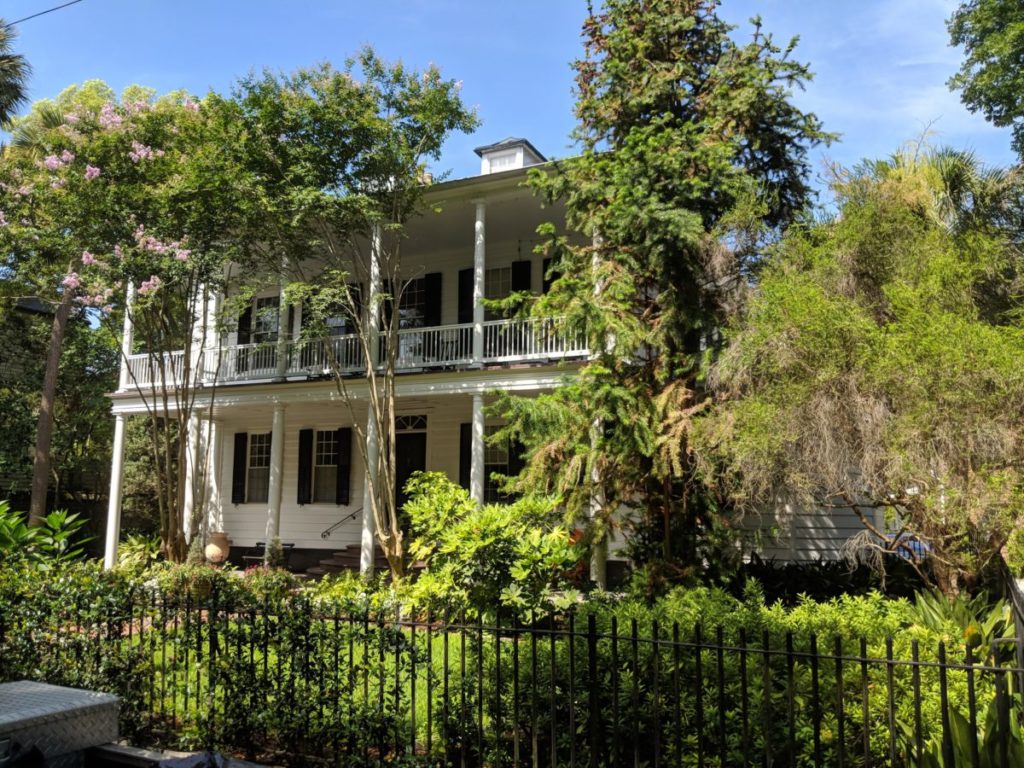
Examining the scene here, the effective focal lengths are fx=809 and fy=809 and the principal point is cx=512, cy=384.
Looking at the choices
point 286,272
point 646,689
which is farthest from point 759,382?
point 286,272

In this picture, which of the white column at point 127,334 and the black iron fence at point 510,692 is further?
the white column at point 127,334

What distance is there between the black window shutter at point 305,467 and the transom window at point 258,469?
47.7 inches

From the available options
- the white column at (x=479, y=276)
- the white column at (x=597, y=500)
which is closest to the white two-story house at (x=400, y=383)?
the white column at (x=479, y=276)

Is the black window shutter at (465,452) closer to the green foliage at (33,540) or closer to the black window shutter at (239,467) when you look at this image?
the black window shutter at (239,467)

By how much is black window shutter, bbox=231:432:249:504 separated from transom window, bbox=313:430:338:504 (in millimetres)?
2320

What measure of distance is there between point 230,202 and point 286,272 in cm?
260

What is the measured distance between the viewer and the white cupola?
63.6 feet

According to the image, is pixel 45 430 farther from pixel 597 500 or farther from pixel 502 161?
pixel 597 500

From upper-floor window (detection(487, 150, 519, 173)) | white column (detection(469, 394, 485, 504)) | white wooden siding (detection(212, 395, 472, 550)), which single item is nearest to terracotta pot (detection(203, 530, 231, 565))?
white wooden siding (detection(212, 395, 472, 550))

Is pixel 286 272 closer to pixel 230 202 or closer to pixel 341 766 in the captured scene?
pixel 230 202

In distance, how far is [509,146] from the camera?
19.5m

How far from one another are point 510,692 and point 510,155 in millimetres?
16083

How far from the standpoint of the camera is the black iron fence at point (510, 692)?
4.70 metres

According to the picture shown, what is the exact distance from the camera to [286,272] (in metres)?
16.0
